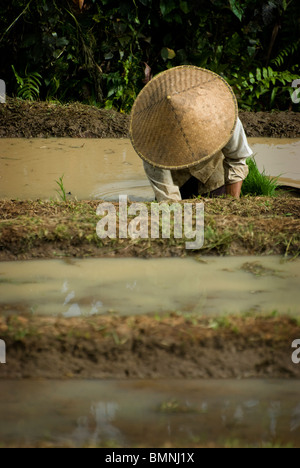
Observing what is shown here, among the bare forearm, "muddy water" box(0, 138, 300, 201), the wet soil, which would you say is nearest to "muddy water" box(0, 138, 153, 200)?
"muddy water" box(0, 138, 300, 201)

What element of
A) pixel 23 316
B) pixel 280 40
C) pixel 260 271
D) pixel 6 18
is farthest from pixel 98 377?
pixel 280 40

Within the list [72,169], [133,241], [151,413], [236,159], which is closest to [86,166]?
[72,169]

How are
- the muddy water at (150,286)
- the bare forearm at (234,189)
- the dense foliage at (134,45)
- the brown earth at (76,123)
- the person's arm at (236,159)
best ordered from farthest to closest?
the dense foliage at (134,45) < the brown earth at (76,123) < the bare forearm at (234,189) < the person's arm at (236,159) < the muddy water at (150,286)

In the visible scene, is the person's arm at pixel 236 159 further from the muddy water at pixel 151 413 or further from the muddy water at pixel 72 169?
the muddy water at pixel 151 413

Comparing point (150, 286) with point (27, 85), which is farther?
point (27, 85)

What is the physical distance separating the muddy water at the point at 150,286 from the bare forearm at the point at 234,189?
2.99ft

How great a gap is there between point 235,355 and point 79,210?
1537 mm

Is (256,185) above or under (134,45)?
under

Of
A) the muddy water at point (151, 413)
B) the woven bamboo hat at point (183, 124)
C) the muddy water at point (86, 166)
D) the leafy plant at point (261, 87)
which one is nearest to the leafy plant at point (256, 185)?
the muddy water at point (86, 166)

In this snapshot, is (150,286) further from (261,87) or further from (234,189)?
(261,87)

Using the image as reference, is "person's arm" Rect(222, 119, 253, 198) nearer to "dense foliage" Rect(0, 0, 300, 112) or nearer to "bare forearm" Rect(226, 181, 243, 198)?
"bare forearm" Rect(226, 181, 243, 198)

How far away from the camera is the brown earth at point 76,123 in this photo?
5.48 m

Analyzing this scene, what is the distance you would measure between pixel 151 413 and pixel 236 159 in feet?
6.62

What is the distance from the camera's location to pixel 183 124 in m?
2.90
